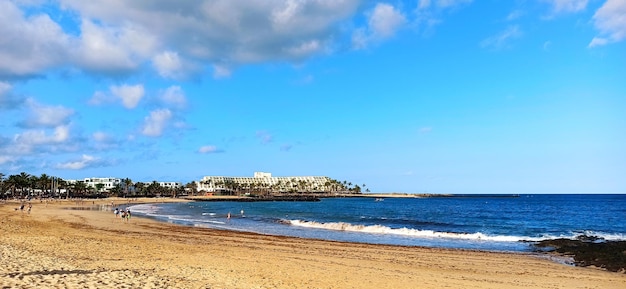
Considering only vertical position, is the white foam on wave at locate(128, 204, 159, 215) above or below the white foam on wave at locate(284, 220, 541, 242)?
below

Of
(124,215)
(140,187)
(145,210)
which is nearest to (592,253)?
(124,215)

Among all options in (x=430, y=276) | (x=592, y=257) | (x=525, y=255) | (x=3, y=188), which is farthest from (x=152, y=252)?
(x=3, y=188)

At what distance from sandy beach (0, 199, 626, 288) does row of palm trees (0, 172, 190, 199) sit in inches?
5088

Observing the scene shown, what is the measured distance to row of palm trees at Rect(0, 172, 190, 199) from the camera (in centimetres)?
13088

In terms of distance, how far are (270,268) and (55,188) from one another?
159433 mm

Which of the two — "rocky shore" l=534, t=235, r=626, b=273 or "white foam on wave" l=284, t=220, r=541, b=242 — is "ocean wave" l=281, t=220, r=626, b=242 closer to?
"white foam on wave" l=284, t=220, r=541, b=242

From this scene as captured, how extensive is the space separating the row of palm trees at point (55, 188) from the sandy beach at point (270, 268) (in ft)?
424

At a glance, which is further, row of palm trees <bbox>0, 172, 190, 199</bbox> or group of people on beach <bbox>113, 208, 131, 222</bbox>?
row of palm trees <bbox>0, 172, 190, 199</bbox>

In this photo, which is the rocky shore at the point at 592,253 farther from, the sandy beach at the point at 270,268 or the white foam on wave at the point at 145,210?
the white foam on wave at the point at 145,210

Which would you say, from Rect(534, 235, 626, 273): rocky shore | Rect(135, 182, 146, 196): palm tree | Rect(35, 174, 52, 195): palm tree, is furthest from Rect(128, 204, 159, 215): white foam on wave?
Rect(135, 182, 146, 196): palm tree

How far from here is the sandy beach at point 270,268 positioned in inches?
469

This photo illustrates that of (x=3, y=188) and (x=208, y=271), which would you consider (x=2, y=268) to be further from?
(x=3, y=188)

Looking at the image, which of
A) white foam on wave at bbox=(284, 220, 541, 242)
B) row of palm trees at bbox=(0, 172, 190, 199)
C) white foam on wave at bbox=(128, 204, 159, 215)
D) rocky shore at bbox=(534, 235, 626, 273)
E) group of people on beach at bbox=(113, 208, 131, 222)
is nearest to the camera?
rocky shore at bbox=(534, 235, 626, 273)

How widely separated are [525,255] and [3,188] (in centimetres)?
15288
